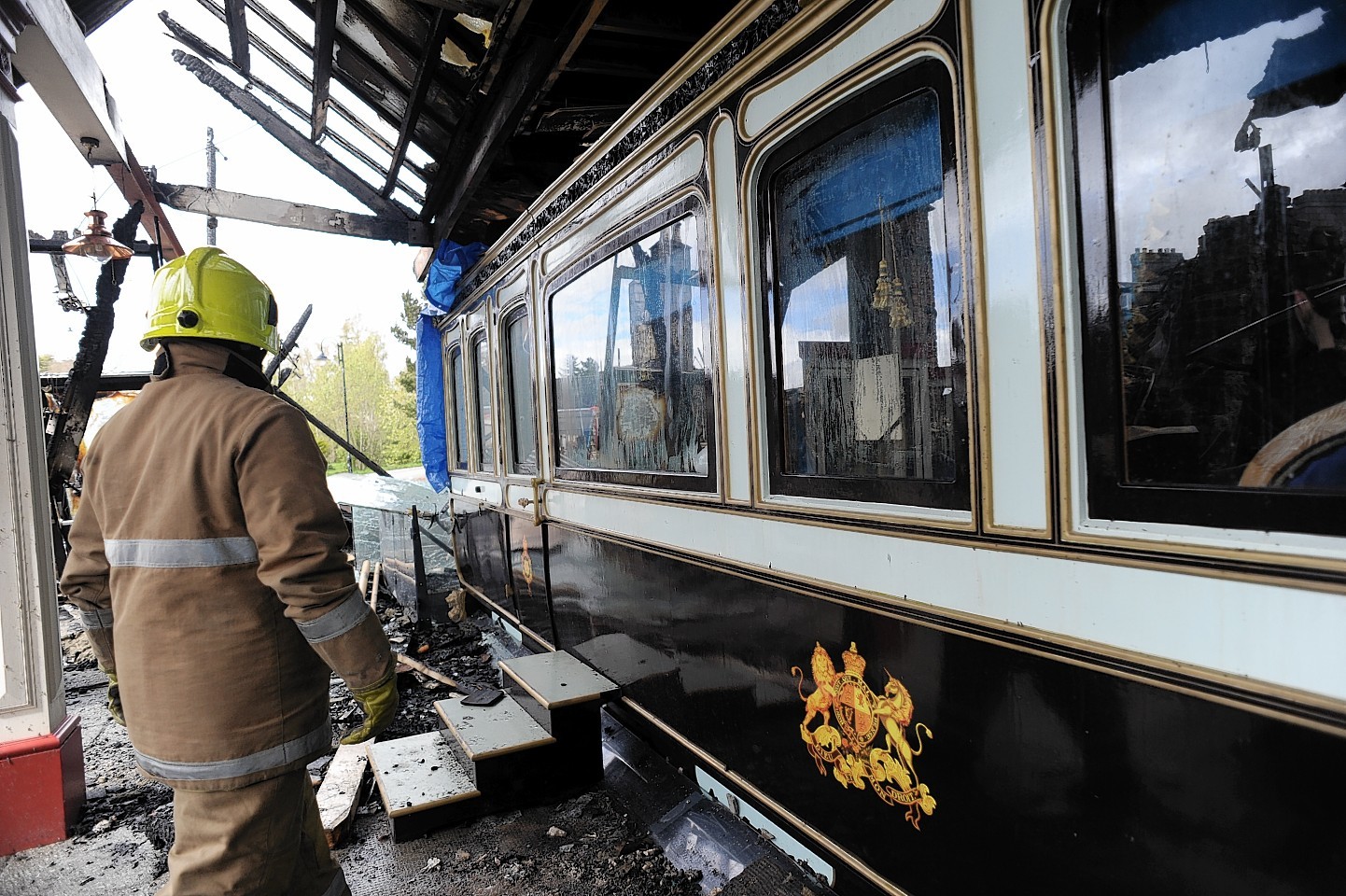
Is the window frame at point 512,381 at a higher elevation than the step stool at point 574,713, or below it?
higher

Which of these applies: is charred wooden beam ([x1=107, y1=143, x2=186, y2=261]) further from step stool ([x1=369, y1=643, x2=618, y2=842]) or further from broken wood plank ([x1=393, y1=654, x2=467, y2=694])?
step stool ([x1=369, y1=643, x2=618, y2=842])

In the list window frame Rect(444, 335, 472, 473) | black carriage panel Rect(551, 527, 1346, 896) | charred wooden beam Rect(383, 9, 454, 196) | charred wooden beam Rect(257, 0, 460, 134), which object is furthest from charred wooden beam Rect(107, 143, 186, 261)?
black carriage panel Rect(551, 527, 1346, 896)

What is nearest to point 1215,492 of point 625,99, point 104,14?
point 625,99

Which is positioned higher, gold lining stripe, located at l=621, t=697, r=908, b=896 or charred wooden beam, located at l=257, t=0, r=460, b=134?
charred wooden beam, located at l=257, t=0, r=460, b=134

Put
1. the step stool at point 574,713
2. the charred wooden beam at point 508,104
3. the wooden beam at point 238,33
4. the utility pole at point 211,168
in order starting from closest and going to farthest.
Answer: the charred wooden beam at point 508,104
the step stool at point 574,713
the wooden beam at point 238,33
the utility pole at point 211,168

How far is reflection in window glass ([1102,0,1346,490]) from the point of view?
1.06 m

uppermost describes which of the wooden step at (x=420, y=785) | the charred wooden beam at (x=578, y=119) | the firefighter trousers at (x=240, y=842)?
the charred wooden beam at (x=578, y=119)

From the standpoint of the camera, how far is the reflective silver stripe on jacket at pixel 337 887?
83.4 inches

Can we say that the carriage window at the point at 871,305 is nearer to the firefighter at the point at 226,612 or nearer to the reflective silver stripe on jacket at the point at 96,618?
the firefighter at the point at 226,612

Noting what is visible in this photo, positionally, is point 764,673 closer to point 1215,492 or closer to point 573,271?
point 1215,492

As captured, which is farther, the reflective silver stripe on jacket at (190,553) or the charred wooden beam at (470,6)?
the charred wooden beam at (470,6)

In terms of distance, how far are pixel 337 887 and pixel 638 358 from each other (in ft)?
6.91

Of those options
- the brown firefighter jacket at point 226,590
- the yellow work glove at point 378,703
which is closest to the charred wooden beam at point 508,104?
the brown firefighter jacket at point 226,590

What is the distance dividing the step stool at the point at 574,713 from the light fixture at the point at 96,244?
463 cm
